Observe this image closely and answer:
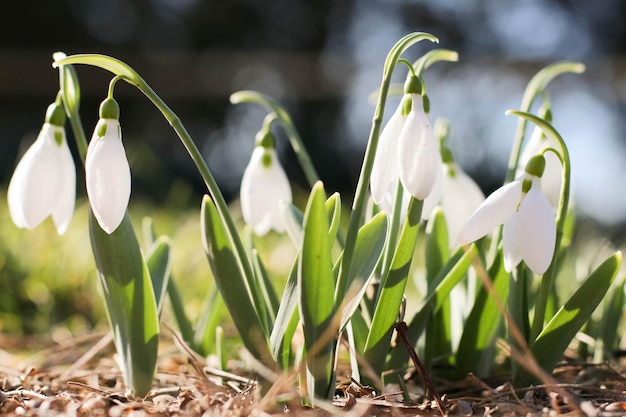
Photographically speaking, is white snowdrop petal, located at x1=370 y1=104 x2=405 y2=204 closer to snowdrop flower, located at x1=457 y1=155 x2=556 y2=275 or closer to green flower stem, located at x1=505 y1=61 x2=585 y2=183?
snowdrop flower, located at x1=457 y1=155 x2=556 y2=275

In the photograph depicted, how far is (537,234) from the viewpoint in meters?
0.82

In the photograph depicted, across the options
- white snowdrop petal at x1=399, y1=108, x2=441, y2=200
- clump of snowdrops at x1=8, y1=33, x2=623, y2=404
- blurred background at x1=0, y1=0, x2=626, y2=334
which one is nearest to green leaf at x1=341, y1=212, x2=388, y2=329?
clump of snowdrops at x1=8, y1=33, x2=623, y2=404

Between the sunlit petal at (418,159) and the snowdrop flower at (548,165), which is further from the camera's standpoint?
the snowdrop flower at (548,165)

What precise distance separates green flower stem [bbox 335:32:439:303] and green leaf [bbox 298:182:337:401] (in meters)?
0.04

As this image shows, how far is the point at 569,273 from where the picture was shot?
4.80 feet

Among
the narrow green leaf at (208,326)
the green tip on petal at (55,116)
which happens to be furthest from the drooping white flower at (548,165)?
the green tip on petal at (55,116)

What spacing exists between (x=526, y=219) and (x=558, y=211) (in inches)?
4.3

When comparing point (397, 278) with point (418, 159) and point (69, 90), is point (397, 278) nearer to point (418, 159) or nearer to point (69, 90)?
point (418, 159)

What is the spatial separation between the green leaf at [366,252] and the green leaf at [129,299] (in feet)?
0.92

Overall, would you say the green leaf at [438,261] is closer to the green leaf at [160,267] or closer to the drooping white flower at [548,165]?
the drooping white flower at [548,165]

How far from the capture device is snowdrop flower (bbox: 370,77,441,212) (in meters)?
0.81

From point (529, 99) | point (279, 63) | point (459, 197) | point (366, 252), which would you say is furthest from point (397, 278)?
point (279, 63)

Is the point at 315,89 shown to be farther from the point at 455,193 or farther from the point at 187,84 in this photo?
the point at 455,193

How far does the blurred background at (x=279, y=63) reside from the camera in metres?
6.55
